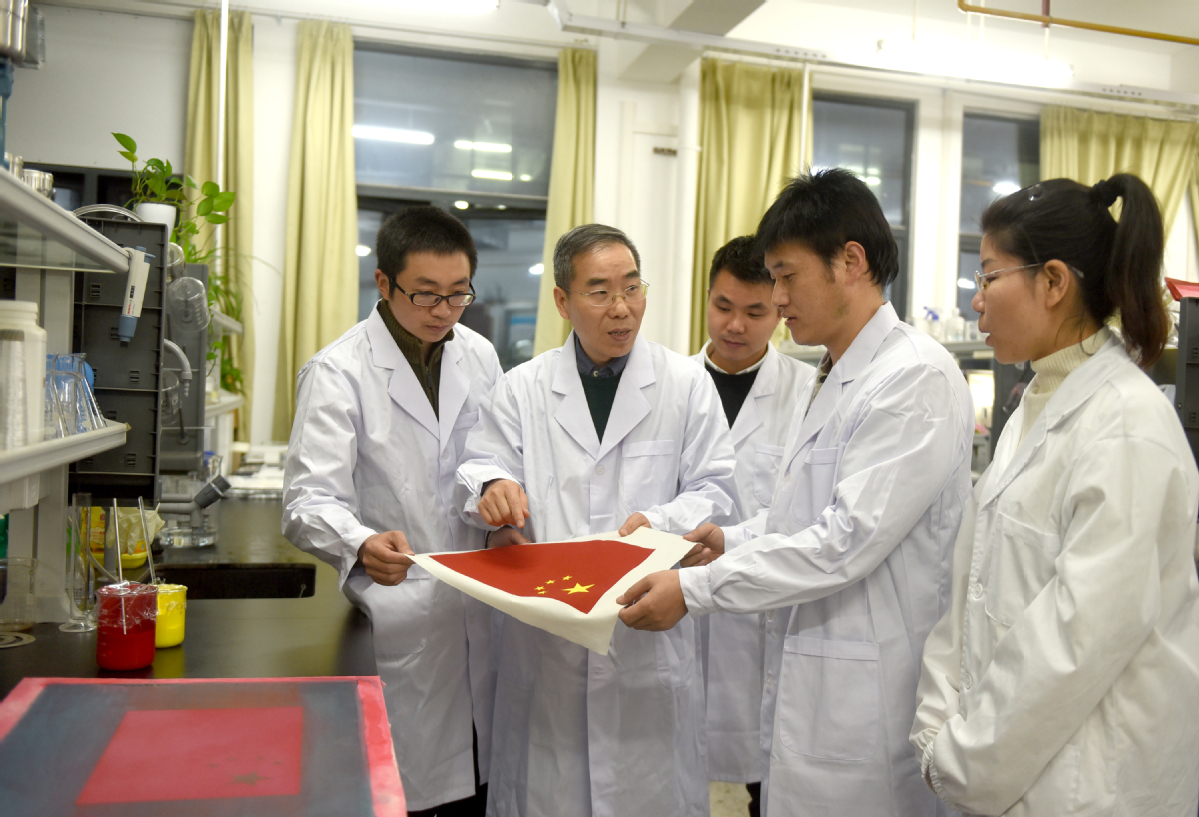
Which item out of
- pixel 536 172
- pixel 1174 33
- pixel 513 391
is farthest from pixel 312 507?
pixel 1174 33

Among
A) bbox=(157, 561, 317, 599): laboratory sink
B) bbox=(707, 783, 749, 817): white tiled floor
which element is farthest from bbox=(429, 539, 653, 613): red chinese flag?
bbox=(707, 783, 749, 817): white tiled floor

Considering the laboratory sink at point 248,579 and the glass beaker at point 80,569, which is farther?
the laboratory sink at point 248,579

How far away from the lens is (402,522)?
1853 millimetres

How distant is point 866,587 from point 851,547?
0.10m

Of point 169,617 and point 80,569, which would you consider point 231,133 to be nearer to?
point 80,569

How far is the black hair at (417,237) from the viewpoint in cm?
186

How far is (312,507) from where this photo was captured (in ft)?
5.43

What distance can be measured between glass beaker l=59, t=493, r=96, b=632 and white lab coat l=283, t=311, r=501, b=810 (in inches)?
13.8

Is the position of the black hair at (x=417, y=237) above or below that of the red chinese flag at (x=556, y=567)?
above

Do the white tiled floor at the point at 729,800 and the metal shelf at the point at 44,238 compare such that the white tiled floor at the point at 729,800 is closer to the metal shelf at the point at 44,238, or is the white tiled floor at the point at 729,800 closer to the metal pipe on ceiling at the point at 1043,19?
the metal shelf at the point at 44,238

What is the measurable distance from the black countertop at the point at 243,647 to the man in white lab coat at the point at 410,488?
0.42ft

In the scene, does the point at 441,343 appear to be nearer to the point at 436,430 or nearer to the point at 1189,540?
the point at 436,430

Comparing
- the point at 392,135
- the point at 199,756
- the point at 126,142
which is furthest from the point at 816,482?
the point at 392,135

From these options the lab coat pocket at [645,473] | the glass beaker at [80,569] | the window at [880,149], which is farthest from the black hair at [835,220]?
the window at [880,149]
